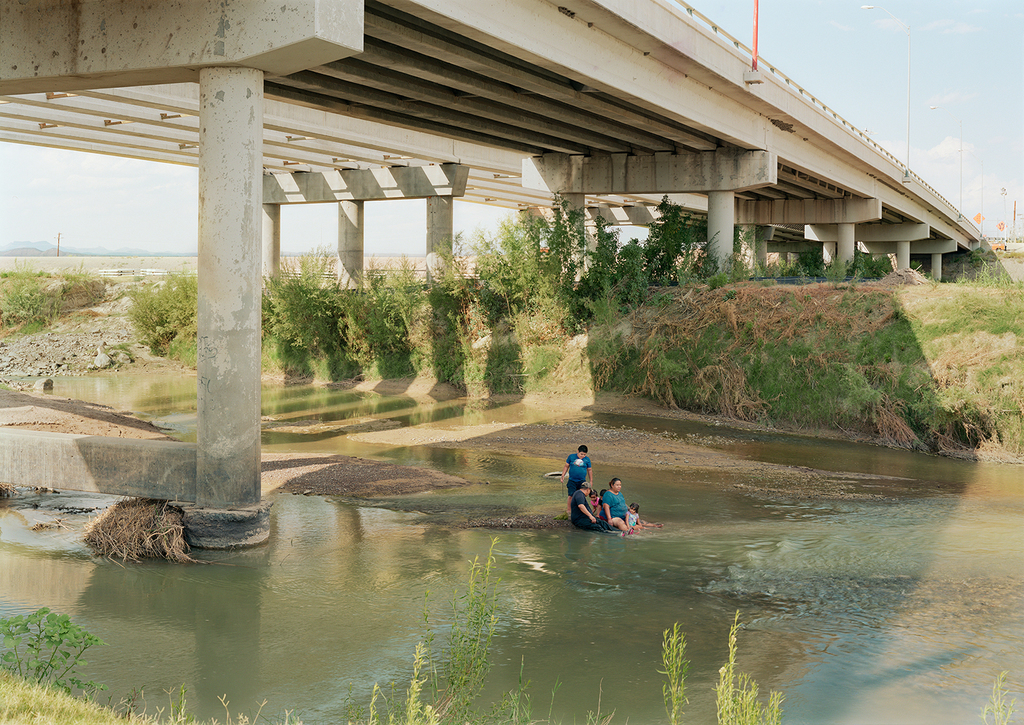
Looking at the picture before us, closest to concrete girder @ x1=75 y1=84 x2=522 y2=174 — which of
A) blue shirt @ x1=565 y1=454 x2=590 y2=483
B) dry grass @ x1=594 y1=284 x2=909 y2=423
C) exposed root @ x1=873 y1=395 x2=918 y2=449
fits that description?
dry grass @ x1=594 y1=284 x2=909 y2=423

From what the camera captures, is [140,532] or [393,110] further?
[393,110]

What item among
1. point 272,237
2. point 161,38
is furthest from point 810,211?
point 161,38

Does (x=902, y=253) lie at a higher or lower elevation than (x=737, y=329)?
higher

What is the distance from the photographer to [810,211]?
48.0 metres

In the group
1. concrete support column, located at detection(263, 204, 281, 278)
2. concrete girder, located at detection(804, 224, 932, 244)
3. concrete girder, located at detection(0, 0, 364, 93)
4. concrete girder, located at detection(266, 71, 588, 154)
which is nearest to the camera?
concrete girder, located at detection(0, 0, 364, 93)

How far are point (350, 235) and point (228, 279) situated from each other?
88.1 feet

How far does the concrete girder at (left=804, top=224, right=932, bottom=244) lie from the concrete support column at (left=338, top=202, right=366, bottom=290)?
124 feet

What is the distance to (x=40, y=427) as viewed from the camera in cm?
1541

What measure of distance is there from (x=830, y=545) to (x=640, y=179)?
21.2m

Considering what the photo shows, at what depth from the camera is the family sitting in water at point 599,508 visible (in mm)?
12414

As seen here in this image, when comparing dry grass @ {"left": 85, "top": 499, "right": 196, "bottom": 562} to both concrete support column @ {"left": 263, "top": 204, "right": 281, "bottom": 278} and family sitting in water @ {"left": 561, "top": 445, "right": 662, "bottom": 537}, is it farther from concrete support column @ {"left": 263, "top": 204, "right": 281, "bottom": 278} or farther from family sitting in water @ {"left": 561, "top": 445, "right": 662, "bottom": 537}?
concrete support column @ {"left": 263, "top": 204, "right": 281, "bottom": 278}

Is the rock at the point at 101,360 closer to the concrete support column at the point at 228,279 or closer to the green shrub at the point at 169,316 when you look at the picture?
the green shrub at the point at 169,316

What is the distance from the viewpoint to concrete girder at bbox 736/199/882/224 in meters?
46.6

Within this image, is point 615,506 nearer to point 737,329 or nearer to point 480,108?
point 737,329
